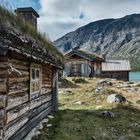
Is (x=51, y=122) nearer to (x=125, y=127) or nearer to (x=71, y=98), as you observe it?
(x=125, y=127)

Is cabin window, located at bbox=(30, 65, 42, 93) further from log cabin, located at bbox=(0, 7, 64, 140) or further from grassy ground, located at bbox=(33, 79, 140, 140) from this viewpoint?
grassy ground, located at bbox=(33, 79, 140, 140)

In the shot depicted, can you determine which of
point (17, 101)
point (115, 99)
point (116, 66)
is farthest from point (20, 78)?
point (116, 66)

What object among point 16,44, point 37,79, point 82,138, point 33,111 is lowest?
point 82,138

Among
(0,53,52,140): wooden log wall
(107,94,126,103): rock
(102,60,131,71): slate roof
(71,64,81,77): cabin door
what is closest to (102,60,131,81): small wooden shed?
(102,60,131,71): slate roof

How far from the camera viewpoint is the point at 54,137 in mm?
9914

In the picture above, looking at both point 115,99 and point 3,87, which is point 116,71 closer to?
point 115,99

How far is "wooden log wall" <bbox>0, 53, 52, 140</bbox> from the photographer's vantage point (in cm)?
671

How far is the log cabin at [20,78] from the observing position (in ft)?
21.9

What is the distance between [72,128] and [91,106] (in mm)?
6164

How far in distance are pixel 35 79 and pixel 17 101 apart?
2.56 metres

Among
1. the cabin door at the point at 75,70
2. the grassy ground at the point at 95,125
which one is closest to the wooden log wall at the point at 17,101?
the grassy ground at the point at 95,125

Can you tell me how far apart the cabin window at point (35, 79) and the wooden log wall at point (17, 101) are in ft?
1.10

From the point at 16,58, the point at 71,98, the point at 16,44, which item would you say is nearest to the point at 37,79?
the point at 16,58

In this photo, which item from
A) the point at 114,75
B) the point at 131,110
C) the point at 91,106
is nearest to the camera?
the point at 131,110
